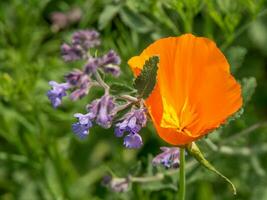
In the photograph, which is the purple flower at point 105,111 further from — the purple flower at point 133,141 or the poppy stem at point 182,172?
the poppy stem at point 182,172

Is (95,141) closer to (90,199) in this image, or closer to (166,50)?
(90,199)

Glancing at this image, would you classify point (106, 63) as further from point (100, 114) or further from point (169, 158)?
point (169, 158)

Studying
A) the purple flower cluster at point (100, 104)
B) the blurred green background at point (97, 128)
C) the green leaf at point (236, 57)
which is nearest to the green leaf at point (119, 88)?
the purple flower cluster at point (100, 104)

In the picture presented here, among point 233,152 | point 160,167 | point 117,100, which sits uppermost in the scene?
point 117,100

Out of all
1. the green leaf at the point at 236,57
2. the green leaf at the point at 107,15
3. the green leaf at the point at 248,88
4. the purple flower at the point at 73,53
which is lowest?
the green leaf at the point at 248,88

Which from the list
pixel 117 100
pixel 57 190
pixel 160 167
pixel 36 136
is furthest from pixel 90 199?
pixel 117 100

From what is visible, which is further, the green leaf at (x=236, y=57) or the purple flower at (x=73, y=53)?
the green leaf at (x=236, y=57)
